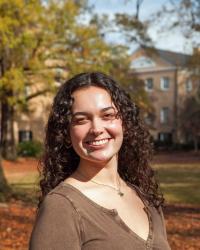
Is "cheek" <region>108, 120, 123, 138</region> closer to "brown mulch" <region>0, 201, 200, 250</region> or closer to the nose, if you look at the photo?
the nose

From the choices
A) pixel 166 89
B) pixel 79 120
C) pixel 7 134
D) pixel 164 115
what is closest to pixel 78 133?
pixel 79 120

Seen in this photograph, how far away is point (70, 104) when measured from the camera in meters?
2.10

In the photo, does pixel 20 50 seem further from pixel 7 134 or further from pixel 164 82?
pixel 164 82

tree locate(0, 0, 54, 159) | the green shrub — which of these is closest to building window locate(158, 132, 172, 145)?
the green shrub

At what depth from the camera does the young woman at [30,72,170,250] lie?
1.80 metres

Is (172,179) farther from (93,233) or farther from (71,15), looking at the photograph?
(93,233)

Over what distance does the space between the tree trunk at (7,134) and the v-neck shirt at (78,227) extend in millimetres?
34232

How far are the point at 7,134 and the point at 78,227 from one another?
35013 millimetres

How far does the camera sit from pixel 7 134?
36219mm

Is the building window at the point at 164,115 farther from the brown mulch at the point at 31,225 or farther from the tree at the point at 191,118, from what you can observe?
the brown mulch at the point at 31,225

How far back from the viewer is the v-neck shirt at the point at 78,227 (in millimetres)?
1758

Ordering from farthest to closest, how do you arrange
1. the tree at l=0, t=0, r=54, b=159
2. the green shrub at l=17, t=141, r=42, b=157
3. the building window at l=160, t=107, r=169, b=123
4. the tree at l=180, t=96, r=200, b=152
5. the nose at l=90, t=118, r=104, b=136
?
1. the building window at l=160, t=107, r=169, b=123
2. the tree at l=180, t=96, r=200, b=152
3. the green shrub at l=17, t=141, r=42, b=157
4. the tree at l=0, t=0, r=54, b=159
5. the nose at l=90, t=118, r=104, b=136

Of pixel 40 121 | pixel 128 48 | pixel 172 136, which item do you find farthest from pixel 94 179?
pixel 172 136

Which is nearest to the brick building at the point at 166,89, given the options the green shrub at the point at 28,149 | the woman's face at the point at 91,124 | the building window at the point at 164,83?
the building window at the point at 164,83
